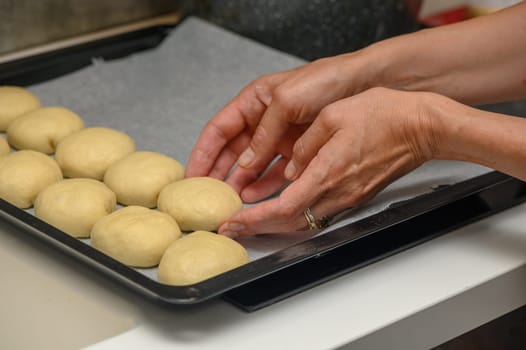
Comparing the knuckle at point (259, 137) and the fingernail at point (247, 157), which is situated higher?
the knuckle at point (259, 137)

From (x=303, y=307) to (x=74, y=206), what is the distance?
368 millimetres

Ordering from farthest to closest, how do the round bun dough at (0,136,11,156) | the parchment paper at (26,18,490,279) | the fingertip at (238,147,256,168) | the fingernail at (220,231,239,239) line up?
the parchment paper at (26,18,490,279) < the round bun dough at (0,136,11,156) < the fingertip at (238,147,256,168) < the fingernail at (220,231,239,239)

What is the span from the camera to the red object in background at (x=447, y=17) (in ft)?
5.71

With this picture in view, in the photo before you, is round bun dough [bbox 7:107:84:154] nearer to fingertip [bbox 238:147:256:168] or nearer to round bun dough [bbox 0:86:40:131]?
round bun dough [bbox 0:86:40:131]

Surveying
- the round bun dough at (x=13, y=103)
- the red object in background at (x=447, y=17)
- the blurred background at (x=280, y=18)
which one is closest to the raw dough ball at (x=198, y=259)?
the round bun dough at (x=13, y=103)

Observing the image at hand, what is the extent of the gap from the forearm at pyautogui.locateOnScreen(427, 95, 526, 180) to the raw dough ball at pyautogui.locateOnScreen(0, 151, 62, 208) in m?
0.58

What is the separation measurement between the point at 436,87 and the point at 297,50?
58 centimetres

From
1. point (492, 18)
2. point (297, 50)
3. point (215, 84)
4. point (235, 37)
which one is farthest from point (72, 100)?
point (492, 18)

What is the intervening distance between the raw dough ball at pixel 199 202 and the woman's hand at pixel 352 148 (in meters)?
0.07

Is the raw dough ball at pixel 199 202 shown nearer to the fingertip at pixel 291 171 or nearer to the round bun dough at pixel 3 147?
the fingertip at pixel 291 171

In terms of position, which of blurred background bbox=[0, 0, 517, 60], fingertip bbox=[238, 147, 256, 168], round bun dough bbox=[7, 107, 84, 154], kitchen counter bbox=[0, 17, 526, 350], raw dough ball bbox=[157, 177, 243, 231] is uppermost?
blurred background bbox=[0, 0, 517, 60]

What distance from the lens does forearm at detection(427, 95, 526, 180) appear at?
3.24 ft

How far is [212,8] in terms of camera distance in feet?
6.04

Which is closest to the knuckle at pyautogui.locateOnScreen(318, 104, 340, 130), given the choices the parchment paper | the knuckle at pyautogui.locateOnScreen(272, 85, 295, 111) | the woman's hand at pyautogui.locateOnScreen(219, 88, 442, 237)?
the woman's hand at pyautogui.locateOnScreen(219, 88, 442, 237)
